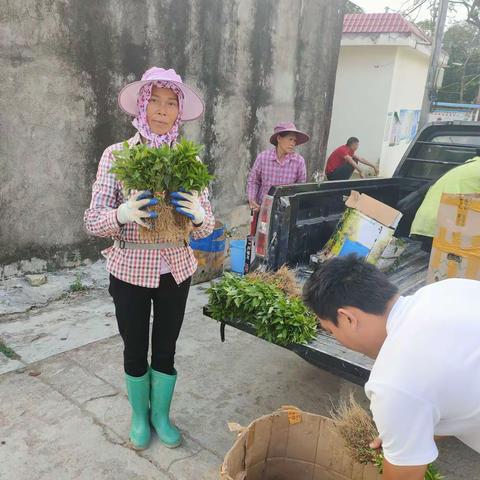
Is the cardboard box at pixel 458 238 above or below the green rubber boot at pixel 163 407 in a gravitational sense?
above

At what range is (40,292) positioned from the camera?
4.47 m

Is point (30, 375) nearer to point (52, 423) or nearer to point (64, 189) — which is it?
point (52, 423)

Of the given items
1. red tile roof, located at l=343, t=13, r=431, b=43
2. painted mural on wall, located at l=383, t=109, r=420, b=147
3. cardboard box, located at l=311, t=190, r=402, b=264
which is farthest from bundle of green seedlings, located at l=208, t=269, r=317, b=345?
red tile roof, located at l=343, t=13, r=431, b=43

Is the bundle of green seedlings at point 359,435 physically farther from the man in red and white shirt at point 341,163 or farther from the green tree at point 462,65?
the green tree at point 462,65

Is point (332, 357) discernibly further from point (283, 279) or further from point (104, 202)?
point (104, 202)

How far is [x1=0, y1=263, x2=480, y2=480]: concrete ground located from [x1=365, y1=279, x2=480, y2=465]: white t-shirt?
5.03 feet

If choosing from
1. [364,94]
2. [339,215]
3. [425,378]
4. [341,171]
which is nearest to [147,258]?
[425,378]

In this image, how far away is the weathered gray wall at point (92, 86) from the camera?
4273mm

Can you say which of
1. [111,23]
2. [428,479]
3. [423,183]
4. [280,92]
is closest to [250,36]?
[280,92]

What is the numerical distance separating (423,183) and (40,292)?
12.8 ft

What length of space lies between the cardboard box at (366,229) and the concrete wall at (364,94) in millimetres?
9339

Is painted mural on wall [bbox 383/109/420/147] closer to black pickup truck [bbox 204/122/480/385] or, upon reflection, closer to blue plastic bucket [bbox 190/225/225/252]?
black pickup truck [bbox 204/122/480/385]

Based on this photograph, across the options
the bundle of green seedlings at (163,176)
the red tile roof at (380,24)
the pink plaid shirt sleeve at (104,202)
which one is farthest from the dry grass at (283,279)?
the red tile roof at (380,24)

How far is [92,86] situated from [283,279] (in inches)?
120
